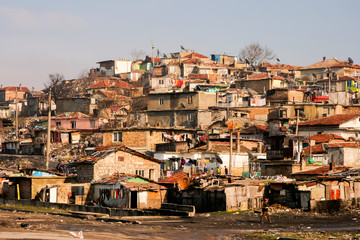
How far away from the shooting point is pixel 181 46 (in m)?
123

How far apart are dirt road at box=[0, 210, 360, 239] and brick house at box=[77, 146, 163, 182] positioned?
9.18 m

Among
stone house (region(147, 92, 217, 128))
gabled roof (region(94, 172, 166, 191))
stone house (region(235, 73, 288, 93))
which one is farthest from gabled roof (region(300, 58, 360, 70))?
gabled roof (region(94, 172, 166, 191))

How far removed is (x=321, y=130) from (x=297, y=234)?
3772cm

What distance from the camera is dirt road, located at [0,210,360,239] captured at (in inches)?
890

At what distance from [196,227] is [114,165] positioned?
580 inches

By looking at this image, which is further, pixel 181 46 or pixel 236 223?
pixel 181 46

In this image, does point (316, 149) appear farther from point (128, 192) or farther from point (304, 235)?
point (304, 235)

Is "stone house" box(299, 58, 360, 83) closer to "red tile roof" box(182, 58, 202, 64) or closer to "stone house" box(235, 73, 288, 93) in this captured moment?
"stone house" box(235, 73, 288, 93)

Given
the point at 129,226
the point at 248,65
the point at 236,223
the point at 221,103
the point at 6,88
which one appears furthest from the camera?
the point at 248,65

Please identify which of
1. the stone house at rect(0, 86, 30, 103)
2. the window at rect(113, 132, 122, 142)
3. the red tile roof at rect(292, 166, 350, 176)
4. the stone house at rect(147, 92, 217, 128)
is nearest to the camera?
the red tile roof at rect(292, 166, 350, 176)

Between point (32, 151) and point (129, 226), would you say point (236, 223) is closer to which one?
point (129, 226)

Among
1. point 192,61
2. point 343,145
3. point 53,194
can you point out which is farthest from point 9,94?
point 53,194

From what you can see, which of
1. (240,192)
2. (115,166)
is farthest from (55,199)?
(240,192)

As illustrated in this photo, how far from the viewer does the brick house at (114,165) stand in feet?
133
